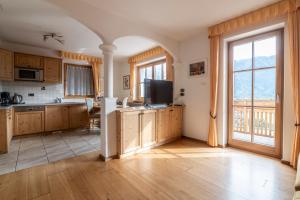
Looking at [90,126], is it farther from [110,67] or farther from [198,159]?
[198,159]

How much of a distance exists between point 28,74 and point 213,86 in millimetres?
4646

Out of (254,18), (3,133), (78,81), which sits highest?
(254,18)

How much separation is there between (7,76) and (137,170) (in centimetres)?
389

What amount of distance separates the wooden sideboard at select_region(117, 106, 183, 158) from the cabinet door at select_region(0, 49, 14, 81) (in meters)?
3.16

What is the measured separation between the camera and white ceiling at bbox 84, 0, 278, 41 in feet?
7.49

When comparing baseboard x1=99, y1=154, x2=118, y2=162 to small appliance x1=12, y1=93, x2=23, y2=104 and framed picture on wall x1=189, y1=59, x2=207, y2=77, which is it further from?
small appliance x1=12, y1=93, x2=23, y2=104

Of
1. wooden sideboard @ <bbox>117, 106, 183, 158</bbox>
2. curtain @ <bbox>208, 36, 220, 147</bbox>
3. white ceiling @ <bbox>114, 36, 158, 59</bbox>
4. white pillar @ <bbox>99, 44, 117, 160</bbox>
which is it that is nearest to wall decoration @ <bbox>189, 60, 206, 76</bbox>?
curtain @ <bbox>208, 36, 220, 147</bbox>

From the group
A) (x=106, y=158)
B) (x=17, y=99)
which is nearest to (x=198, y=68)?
(x=106, y=158)

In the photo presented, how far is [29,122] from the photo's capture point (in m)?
3.89

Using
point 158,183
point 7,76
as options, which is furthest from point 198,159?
point 7,76

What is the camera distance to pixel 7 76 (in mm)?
3676

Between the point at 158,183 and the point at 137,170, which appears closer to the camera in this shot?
the point at 158,183

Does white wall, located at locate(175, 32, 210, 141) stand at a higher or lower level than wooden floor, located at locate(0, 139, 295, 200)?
higher

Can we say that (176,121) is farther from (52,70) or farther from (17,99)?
(17,99)
